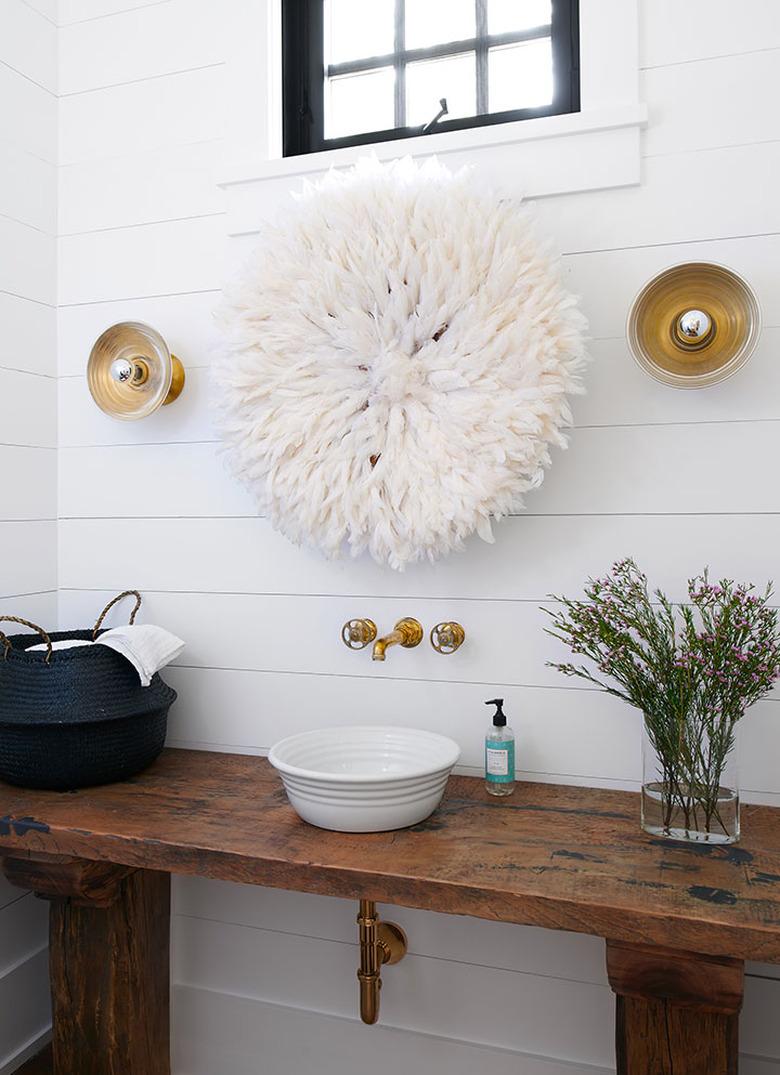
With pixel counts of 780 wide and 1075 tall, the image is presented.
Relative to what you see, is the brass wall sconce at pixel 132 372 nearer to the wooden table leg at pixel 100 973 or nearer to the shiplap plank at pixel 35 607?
the shiplap plank at pixel 35 607

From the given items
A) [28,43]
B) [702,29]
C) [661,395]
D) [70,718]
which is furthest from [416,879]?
[28,43]

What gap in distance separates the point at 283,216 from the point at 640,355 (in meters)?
0.73

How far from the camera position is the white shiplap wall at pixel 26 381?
1.80 meters

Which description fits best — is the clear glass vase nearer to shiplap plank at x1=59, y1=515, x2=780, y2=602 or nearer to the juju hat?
shiplap plank at x1=59, y1=515, x2=780, y2=602

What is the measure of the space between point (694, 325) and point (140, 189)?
124cm

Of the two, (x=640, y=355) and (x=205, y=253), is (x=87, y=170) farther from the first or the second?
(x=640, y=355)

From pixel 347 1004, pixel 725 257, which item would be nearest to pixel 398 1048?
pixel 347 1004

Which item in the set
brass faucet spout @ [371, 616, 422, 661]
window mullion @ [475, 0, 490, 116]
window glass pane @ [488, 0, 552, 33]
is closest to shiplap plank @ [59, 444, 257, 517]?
brass faucet spout @ [371, 616, 422, 661]

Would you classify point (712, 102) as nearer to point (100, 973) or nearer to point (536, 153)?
point (536, 153)

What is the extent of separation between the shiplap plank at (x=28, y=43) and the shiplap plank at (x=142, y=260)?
36 centimetres

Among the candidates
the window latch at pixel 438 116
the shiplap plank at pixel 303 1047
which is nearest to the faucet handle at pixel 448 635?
the shiplap plank at pixel 303 1047

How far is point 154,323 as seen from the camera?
73.2 inches

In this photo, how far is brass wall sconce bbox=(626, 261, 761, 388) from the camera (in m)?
1.39

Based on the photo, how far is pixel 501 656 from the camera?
1.61 meters
